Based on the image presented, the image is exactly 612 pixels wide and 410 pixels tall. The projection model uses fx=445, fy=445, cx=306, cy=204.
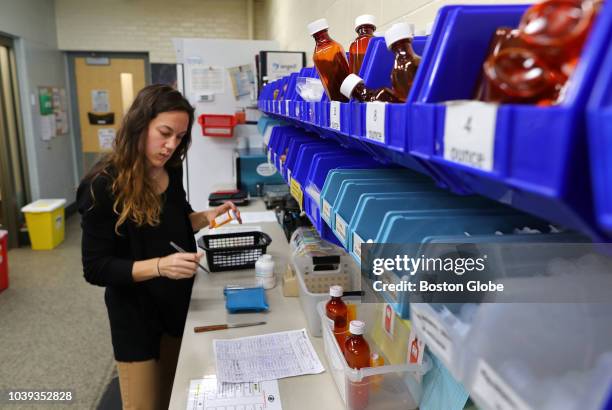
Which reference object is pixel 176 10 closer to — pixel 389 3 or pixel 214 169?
pixel 214 169

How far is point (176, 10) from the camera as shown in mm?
6414

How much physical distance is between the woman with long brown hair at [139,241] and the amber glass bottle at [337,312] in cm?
56

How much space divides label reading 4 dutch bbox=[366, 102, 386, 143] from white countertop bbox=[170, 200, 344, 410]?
0.82 m

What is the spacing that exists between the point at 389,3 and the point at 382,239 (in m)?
1.20

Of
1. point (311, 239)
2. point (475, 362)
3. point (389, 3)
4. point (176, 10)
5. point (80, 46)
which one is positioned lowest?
point (311, 239)

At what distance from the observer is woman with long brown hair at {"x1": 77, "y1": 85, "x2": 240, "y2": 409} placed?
1.63m

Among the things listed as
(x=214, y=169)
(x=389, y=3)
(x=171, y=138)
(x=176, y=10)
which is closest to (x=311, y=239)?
(x=171, y=138)

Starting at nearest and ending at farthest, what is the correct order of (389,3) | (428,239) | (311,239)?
(428,239) → (389,3) → (311,239)

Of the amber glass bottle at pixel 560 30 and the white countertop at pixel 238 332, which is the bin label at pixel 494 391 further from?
Result: the white countertop at pixel 238 332

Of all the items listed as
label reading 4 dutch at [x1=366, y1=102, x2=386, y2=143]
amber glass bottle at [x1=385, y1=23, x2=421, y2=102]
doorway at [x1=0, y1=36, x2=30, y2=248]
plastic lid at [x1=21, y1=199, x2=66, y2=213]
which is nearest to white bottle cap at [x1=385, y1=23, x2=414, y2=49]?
amber glass bottle at [x1=385, y1=23, x2=421, y2=102]

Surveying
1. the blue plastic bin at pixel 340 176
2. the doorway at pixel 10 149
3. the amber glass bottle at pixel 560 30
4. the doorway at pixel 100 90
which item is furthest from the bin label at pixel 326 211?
the doorway at pixel 100 90

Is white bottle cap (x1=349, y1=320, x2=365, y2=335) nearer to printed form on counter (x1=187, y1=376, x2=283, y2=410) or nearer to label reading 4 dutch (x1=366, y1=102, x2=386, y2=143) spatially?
printed form on counter (x1=187, y1=376, x2=283, y2=410)

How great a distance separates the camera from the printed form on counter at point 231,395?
121 cm

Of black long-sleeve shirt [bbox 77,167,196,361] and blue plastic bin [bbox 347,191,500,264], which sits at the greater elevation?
blue plastic bin [bbox 347,191,500,264]
